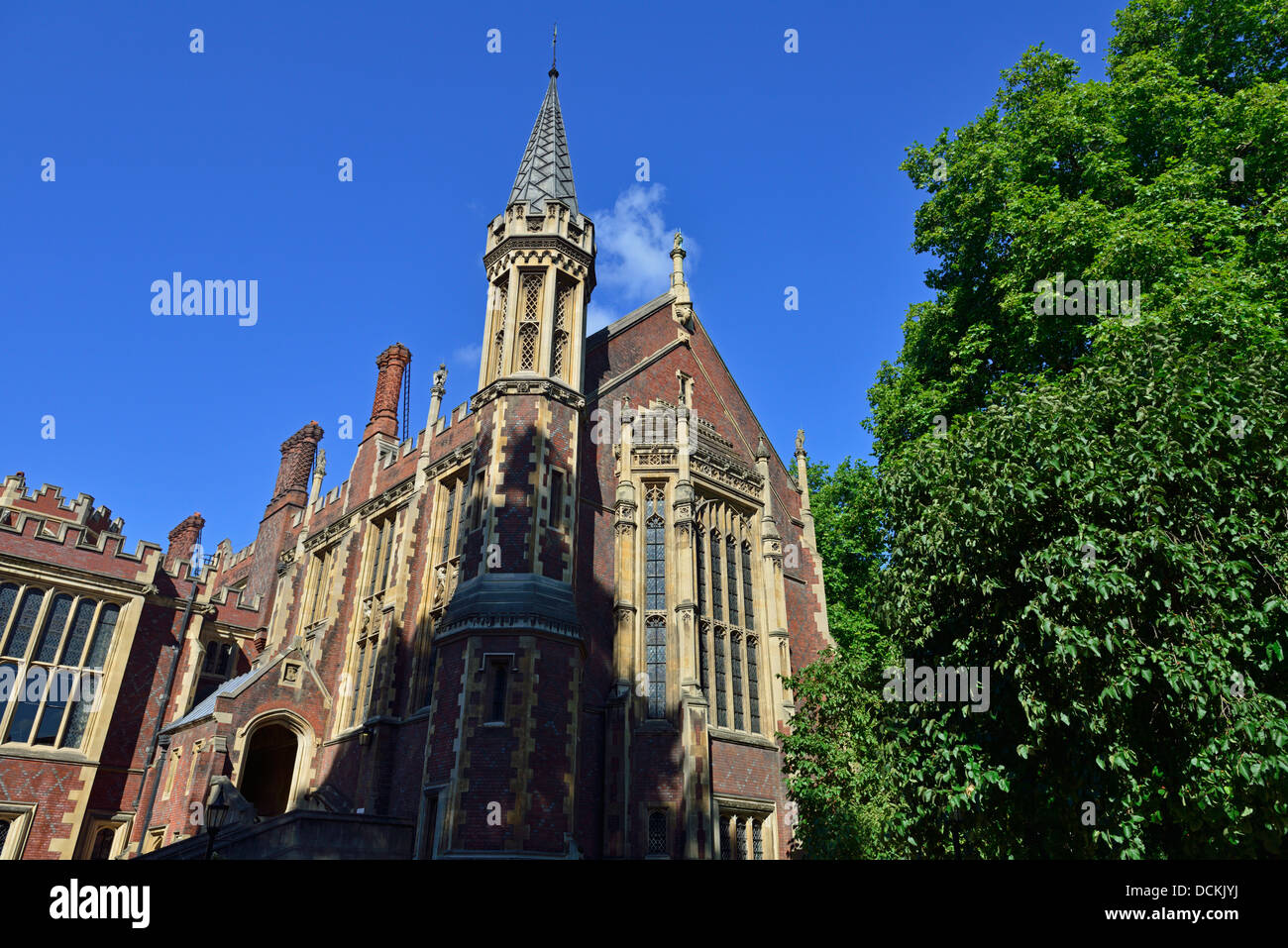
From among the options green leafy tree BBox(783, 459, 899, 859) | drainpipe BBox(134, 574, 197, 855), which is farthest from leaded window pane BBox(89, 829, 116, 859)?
green leafy tree BBox(783, 459, 899, 859)

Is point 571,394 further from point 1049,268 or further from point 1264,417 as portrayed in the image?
point 1264,417

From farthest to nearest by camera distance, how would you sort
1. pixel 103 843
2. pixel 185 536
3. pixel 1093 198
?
1. pixel 185 536
2. pixel 103 843
3. pixel 1093 198

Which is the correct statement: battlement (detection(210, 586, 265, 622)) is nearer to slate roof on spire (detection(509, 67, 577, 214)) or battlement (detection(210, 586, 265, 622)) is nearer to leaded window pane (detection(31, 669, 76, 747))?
leaded window pane (detection(31, 669, 76, 747))

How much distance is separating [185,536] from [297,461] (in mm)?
9769

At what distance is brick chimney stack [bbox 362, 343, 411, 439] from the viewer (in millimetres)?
30312

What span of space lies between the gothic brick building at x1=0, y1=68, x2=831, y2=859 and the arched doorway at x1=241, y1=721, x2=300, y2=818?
117 millimetres

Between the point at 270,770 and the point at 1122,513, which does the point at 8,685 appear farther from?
the point at 1122,513

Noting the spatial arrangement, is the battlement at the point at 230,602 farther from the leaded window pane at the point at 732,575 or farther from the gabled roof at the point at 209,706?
the leaded window pane at the point at 732,575

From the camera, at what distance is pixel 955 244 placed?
19.3 m

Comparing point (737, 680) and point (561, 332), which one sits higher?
point (561, 332)

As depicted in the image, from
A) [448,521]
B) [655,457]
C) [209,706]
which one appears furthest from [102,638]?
[655,457]

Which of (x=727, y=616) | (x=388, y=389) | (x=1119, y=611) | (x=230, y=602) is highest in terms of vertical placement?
(x=388, y=389)

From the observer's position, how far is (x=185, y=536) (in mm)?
40094
